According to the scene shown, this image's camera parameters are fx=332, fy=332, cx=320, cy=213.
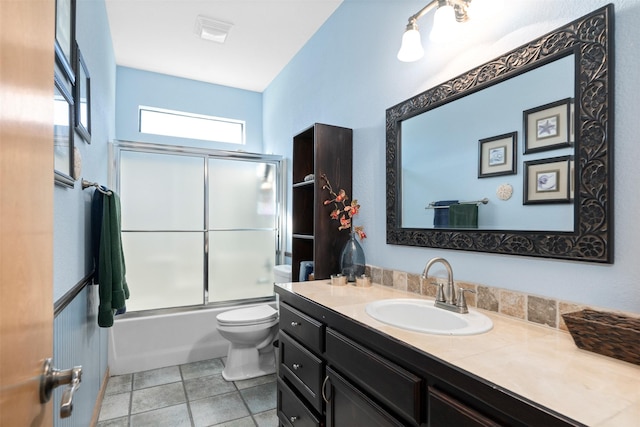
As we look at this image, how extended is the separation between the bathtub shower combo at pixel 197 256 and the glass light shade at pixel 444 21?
2.06 metres

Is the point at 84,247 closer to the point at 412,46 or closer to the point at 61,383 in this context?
the point at 61,383

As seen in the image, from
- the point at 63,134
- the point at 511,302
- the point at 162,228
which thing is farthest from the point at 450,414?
the point at 162,228

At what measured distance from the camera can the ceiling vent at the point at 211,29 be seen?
2512 mm

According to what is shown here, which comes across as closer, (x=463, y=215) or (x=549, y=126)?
(x=549, y=126)

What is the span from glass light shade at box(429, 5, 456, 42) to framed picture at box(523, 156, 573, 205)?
65 centimetres

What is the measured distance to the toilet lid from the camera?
2.45 meters

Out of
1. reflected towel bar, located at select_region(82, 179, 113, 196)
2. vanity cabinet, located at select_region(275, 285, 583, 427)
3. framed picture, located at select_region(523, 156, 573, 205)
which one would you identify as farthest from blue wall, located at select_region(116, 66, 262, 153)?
framed picture, located at select_region(523, 156, 573, 205)

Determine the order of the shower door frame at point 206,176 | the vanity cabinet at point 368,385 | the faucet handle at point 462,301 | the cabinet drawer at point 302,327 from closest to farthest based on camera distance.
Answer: the vanity cabinet at point 368,385 < the faucet handle at point 462,301 < the cabinet drawer at point 302,327 < the shower door frame at point 206,176

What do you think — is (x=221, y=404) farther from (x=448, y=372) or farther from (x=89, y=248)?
(x=448, y=372)

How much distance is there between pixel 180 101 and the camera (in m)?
3.54

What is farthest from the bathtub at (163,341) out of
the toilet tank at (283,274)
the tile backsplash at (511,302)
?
the tile backsplash at (511,302)

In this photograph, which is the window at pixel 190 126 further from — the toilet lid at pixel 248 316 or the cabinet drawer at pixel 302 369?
the cabinet drawer at pixel 302 369

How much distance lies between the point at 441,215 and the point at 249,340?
1738 mm

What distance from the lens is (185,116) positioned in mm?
3633
